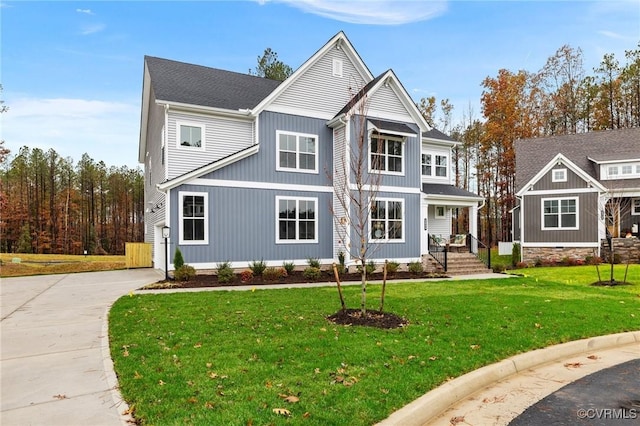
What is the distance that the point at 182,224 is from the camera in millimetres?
14164

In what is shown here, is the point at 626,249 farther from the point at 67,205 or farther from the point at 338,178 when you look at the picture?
the point at 67,205

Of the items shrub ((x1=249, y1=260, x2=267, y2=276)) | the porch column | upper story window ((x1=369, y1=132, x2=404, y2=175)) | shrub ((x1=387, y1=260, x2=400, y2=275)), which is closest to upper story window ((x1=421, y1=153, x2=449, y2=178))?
the porch column

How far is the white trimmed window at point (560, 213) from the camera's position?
22281 millimetres

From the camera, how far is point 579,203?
2219 centimetres

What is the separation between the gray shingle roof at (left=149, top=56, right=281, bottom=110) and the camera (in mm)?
16141

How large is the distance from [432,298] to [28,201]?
46057mm

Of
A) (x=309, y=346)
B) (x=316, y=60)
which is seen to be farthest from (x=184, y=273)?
(x=316, y=60)

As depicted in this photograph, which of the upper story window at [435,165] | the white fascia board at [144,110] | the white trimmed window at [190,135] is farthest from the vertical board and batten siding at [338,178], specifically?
the white fascia board at [144,110]

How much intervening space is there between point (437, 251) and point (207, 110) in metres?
12.6

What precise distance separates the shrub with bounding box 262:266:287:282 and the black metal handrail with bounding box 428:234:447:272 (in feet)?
24.4

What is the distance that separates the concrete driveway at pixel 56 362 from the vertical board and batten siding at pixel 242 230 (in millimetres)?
4458

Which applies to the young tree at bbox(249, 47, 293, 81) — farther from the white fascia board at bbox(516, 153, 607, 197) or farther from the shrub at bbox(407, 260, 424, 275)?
the shrub at bbox(407, 260, 424, 275)

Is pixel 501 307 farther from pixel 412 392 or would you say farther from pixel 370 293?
pixel 412 392

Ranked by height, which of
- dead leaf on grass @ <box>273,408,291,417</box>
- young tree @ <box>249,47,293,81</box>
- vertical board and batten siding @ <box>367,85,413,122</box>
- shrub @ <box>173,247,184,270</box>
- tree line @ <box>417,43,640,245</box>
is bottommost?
dead leaf on grass @ <box>273,408,291,417</box>
